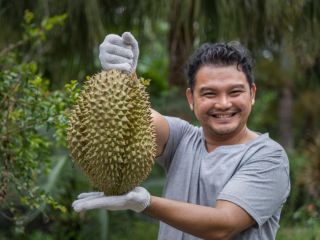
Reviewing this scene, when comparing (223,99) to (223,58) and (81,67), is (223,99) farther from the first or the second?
(81,67)

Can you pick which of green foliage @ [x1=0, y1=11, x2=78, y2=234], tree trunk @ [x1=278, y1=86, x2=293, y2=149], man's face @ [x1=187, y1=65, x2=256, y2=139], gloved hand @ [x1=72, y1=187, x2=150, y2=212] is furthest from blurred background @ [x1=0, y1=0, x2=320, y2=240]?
tree trunk @ [x1=278, y1=86, x2=293, y2=149]

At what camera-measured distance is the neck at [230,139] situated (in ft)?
8.21

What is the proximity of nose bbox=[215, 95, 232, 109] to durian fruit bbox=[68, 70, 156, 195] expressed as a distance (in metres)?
0.29

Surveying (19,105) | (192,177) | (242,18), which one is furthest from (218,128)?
(242,18)

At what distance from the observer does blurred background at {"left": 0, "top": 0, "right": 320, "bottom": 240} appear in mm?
3318

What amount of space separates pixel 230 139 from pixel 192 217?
0.42 meters

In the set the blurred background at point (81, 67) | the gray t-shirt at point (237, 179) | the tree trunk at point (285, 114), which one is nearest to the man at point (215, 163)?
the gray t-shirt at point (237, 179)

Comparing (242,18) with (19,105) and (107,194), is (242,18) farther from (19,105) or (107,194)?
(107,194)

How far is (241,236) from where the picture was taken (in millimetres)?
2369

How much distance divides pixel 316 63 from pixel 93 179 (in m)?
3.72

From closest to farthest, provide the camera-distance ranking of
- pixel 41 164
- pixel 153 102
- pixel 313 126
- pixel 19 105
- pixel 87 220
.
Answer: pixel 19 105 → pixel 41 164 → pixel 87 220 → pixel 153 102 → pixel 313 126

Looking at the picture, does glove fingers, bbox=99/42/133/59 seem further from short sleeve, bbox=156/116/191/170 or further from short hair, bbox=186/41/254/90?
short sleeve, bbox=156/116/191/170

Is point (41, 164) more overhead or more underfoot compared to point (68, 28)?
more underfoot

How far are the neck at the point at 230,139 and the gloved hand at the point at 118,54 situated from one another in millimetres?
414
